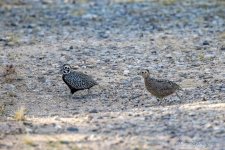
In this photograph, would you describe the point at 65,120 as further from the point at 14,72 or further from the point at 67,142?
the point at 14,72

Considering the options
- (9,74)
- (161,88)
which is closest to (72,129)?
(161,88)

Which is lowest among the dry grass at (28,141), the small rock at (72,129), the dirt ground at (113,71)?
the dirt ground at (113,71)

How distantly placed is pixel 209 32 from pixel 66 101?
812cm

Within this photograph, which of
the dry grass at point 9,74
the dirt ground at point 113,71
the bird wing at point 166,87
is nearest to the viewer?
the dirt ground at point 113,71

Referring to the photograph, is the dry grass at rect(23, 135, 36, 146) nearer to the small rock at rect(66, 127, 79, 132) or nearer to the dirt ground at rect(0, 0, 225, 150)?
the dirt ground at rect(0, 0, 225, 150)

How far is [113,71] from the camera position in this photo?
1677cm

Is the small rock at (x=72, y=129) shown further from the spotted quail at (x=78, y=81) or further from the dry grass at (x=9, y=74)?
the dry grass at (x=9, y=74)

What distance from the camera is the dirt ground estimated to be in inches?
425

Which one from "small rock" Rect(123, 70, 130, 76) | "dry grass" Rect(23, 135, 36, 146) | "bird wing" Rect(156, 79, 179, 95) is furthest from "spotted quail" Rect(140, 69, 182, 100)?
"dry grass" Rect(23, 135, 36, 146)

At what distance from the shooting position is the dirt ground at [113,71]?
35.4ft

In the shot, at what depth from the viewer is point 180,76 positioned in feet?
53.1

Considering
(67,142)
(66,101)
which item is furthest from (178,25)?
(67,142)

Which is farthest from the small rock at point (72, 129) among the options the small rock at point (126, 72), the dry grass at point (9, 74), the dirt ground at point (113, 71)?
the small rock at point (126, 72)

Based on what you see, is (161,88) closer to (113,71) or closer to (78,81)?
(78,81)
